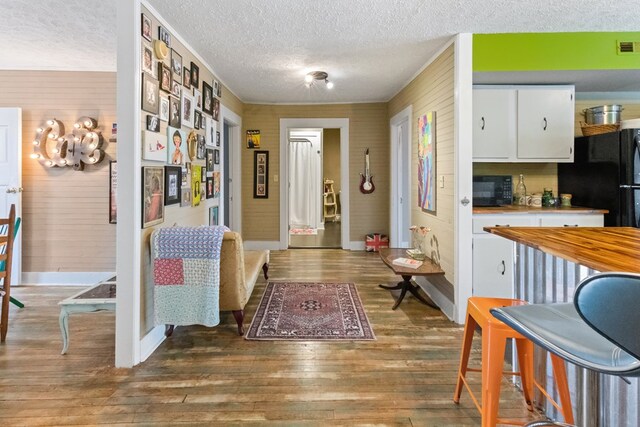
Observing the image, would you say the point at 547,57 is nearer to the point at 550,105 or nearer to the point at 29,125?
the point at 550,105

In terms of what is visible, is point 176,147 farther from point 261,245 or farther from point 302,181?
point 302,181

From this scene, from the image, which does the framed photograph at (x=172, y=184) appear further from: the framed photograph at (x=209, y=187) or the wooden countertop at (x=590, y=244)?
the wooden countertop at (x=590, y=244)

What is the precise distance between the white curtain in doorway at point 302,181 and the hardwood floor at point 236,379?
583cm

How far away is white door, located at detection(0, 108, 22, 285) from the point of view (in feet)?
13.1

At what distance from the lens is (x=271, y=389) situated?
209cm

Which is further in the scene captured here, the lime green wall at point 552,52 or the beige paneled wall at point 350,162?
the beige paneled wall at point 350,162

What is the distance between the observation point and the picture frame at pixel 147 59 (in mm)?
2463

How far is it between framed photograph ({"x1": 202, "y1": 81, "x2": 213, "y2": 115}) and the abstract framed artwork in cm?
237

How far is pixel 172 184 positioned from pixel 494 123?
9.58 feet

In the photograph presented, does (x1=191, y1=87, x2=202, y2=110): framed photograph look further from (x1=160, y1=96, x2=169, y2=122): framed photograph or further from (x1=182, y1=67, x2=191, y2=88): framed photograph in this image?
(x1=160, y1=96, x2=169, y2=122): framed photograph

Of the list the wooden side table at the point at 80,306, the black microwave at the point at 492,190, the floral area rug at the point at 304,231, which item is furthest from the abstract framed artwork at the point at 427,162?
the floral area rug at the point at 304,231

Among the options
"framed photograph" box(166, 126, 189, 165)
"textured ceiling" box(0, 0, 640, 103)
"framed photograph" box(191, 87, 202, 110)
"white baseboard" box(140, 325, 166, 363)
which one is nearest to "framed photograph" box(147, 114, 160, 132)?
"framed photograph" box(166, 126, 189, 165)

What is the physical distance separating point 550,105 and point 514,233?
216cm

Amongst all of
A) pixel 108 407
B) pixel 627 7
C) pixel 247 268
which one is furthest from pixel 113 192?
pixel 627 7
